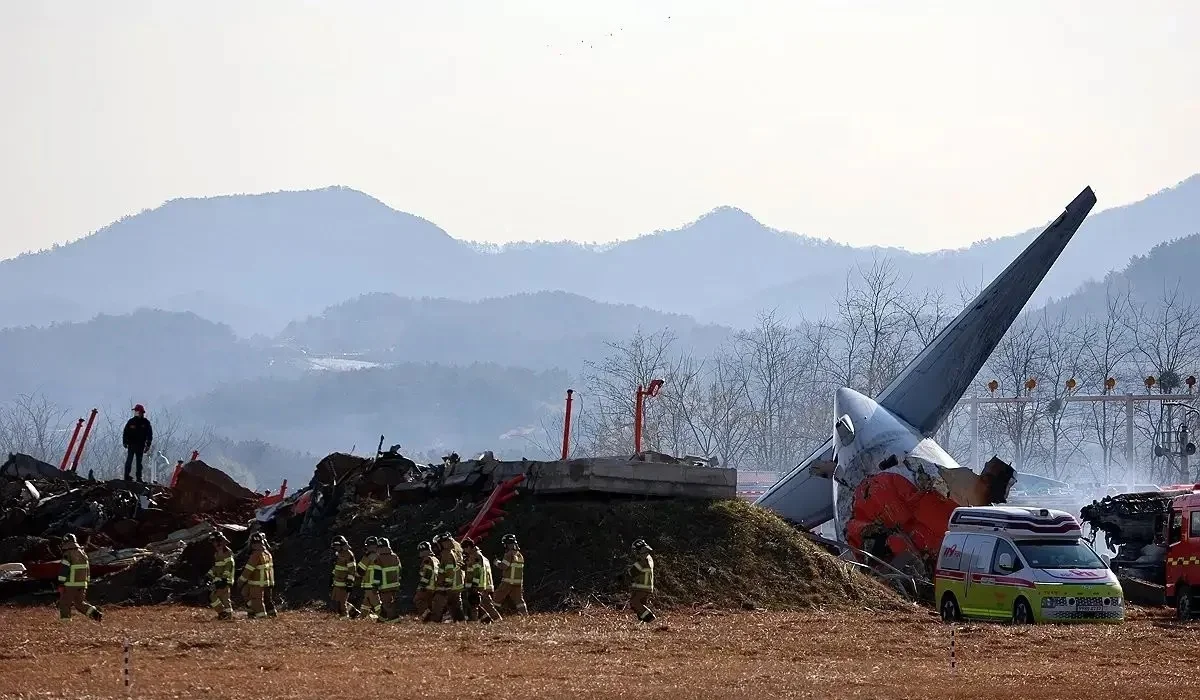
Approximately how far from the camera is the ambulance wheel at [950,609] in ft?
92.4

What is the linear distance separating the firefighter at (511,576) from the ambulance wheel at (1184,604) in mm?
11585

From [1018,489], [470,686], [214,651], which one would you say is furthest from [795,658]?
[1018,489]

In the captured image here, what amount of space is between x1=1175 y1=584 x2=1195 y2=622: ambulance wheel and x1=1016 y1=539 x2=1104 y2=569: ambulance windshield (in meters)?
2.14

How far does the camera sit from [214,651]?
2119 centimetres

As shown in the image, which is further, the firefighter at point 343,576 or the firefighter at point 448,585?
the firefighter at point 343,576

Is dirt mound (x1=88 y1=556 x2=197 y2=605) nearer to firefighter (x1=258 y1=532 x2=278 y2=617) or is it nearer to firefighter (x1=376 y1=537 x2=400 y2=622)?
firefighter (x1=258 y1=532 x2=278 y2=617)

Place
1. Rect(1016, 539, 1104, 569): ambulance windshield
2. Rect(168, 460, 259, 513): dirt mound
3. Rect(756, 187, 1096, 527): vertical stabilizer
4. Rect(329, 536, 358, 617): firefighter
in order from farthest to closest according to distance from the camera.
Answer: Rect(756, 187, 1096, 527): vertical stabilizer, Rect(168, 460, 259, 513): dirt mound, Rect(329, 536, 358, 617): firefighter, Rect(1016, 539, 1104, 569): ambulance windshield

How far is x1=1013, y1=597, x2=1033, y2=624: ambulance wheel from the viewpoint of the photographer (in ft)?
86.8

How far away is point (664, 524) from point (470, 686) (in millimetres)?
13987

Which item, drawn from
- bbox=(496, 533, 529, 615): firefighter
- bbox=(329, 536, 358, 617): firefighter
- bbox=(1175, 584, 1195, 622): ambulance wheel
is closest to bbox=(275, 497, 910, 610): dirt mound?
bbox=(496, 533, 529, 615): firefighter

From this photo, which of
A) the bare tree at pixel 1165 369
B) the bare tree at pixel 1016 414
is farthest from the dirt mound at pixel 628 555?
the bare tree at pixel 1016 414

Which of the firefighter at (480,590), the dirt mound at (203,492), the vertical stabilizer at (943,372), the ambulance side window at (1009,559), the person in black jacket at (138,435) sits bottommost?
the firefighter at (480,590)

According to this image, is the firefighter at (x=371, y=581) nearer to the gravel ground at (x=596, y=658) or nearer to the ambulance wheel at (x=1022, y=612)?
the gravel ground at (x=596, y=658)

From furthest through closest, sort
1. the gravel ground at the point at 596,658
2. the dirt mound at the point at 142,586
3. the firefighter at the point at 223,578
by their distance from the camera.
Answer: the dirt mound at the point at 142,586, the firefighter at the point at 223,578, the gravel ground at the point at 596,658
